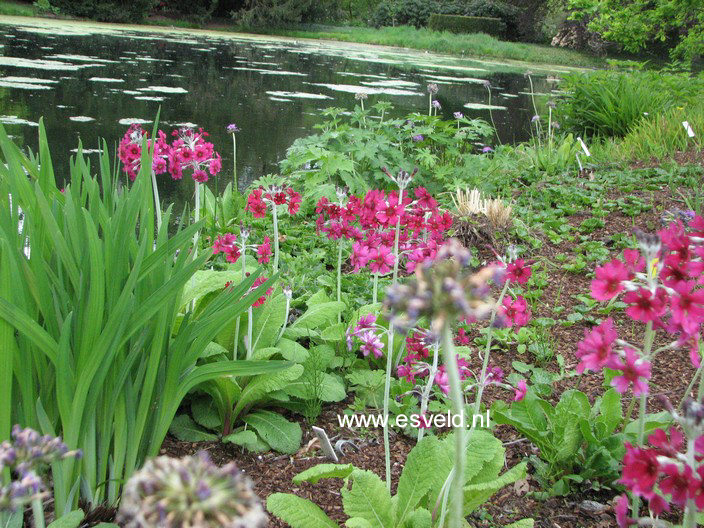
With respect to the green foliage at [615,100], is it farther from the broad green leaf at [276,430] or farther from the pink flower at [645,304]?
the pink flower at [645,304]

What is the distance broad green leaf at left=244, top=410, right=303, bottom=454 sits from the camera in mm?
1689

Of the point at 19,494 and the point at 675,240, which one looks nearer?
the point at 19,494

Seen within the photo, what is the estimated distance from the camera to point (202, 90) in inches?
313

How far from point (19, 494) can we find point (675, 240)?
1009 mm

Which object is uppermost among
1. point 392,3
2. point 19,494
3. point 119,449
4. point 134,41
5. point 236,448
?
point 392,3

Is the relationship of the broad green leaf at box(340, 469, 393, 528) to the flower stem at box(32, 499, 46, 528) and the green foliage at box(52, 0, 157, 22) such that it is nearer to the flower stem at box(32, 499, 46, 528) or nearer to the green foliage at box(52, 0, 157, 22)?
the flower stem at box(32, 499, 46, 528)

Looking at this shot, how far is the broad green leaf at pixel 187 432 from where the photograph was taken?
5.54 feet

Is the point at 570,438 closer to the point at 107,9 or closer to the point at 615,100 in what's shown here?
the point at 615,100

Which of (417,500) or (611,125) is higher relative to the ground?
(611,125)

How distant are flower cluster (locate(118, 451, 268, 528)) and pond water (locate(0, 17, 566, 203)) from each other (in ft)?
12.0

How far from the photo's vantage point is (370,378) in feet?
6.33

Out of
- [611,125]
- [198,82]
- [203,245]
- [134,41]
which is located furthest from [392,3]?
[203,245]

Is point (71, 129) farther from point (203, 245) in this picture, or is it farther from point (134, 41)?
point (134, 41)

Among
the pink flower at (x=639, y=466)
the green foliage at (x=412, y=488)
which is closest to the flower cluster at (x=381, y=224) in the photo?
the green foliage at (x=412, y=488)
